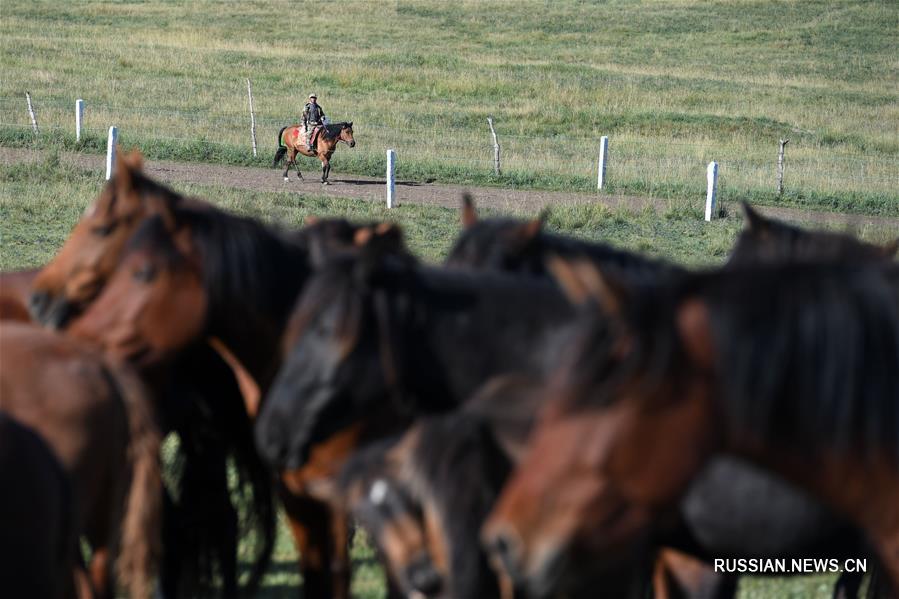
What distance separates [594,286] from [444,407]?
1.39 metres

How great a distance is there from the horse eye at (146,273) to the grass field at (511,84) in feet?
67.5

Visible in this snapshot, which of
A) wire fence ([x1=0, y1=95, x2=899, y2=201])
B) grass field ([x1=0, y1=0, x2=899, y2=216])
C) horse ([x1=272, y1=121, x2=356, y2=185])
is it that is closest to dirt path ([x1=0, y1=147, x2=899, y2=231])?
horse ([x1=272, y1=121, x2=356, y2=185])

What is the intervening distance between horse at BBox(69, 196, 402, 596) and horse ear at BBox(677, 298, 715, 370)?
2.38 meters

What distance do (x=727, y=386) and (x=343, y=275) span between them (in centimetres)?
155

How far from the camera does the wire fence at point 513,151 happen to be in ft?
92.8

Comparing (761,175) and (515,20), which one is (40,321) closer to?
(761,175)

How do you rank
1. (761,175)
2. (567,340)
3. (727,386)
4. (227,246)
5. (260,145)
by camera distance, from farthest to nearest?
(260,145)
(761,175)
(227,246)
(567,340)
(727,386)

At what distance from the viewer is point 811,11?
66938 mm

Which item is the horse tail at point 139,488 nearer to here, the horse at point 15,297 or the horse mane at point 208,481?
the horse mane at point 208,481

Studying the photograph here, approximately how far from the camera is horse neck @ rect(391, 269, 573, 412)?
12.8 ft

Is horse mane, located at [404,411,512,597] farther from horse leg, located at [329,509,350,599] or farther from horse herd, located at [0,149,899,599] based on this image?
horse leg, located at [329,509,350,599]

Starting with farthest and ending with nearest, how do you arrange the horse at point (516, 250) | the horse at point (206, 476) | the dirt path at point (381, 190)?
the dirt path at point (381, 190) → the horse at point (206, 476) → the horse at point (516, 250)

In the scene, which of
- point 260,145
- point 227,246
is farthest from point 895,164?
point 227,246

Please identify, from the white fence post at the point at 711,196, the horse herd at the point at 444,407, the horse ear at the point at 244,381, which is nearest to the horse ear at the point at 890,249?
the horse herd at the point at 444,407
